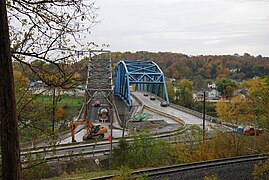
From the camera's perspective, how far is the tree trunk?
409 cm

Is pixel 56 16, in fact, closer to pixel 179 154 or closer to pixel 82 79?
pixel 82 79

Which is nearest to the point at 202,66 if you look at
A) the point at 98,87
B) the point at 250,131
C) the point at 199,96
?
the point at 199,96

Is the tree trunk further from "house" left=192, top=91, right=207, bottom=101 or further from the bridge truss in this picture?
"house" left=192, top=91, right=207, bottom=101

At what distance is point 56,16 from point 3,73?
140cm

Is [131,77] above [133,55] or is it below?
below

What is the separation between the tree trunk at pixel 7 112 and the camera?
4094mm

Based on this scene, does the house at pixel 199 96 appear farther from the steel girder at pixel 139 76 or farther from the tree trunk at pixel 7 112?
the tree trunk at pixel 7 112

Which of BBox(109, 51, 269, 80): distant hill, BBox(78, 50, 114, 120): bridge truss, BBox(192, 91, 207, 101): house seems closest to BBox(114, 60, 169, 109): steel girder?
BBox(78, 50, 114, 120): bridge truss

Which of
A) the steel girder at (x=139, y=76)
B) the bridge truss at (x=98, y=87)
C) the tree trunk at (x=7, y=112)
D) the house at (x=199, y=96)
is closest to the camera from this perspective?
the tree trunk at (x=7, y=112)

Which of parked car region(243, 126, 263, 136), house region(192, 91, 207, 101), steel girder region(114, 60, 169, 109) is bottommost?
house region(192, 91, 207, 101)

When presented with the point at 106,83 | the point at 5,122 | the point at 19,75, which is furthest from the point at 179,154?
the point at 106,83

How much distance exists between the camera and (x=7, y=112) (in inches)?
165

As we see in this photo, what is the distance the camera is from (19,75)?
5754 mm

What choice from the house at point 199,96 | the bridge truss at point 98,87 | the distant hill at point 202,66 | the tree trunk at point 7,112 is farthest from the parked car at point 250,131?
the distant hill at point 202,66
